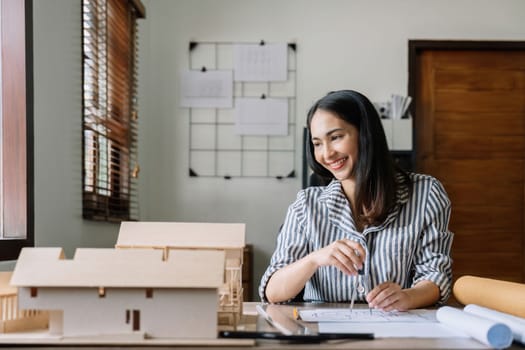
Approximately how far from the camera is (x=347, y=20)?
4.17m

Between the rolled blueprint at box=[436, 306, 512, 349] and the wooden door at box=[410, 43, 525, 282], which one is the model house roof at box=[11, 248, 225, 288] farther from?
the wooden door at box=[410, 43, 525, 282]

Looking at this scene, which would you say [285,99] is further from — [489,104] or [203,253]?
[203,253]

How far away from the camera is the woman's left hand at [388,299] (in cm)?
140

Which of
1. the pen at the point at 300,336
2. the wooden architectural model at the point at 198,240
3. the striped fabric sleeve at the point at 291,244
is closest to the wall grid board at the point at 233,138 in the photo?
the striped fabric sleeve at the point at 291,244

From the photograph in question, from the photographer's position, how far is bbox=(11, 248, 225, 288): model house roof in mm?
920

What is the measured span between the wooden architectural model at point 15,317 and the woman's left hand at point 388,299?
2.14ft

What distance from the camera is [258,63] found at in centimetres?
412

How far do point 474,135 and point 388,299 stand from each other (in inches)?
118

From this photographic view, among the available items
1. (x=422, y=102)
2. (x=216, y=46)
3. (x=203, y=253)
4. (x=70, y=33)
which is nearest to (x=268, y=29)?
(x=216, y=46)

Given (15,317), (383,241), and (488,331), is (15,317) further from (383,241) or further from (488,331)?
(383,241)

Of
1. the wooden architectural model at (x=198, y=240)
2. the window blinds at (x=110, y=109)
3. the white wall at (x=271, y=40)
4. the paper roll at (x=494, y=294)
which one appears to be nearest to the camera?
the wooden architectural model at (x=198, y=240)

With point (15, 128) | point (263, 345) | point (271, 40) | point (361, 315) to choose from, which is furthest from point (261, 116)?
point (263, 345)

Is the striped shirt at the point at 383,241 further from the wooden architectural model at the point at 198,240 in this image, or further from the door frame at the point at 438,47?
the door frame at the point at 438,47

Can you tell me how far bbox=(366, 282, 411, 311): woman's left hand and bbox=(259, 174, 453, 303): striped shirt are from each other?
27cm
